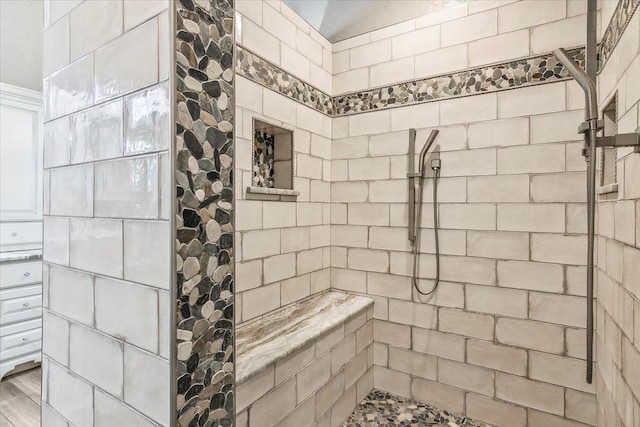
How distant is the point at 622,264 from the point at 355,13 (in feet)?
6.74

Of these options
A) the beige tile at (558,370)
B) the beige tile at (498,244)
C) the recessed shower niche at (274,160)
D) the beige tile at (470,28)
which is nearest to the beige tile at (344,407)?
the beige tile at (558,370)

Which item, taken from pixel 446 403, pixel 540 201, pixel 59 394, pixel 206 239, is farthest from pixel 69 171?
pixel 446 403

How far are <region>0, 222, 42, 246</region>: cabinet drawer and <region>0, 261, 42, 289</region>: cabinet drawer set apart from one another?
0.38 m

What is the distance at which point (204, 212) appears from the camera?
27.8 inches

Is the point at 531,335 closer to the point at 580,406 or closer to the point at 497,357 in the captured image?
the point at 497,357

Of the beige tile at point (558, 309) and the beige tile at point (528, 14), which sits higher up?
the beige tile at point (528, 14)

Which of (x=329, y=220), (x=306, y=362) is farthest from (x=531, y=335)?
(x=329, y=220)

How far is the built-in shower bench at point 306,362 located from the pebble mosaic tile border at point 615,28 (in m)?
1.69

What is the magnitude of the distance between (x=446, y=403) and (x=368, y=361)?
507mm

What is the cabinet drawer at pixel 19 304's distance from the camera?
250 centimetres

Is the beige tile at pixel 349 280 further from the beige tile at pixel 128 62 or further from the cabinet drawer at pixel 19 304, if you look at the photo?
the cabinet drawer at pixel 19 304

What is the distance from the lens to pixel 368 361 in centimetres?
216

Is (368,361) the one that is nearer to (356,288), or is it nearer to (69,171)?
(356,288)

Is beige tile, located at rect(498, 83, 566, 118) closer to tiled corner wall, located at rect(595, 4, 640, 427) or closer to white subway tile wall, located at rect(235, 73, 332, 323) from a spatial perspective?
tiled corner wall, located at rect(595, 4, 640, 427)
